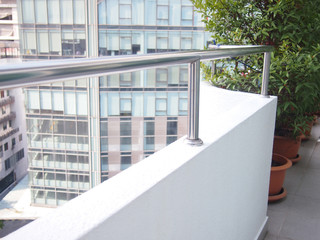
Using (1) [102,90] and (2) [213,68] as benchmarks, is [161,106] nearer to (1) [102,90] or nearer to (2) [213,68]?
(1) [102,90]

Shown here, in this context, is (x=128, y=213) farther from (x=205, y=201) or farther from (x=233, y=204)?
(x=233, y=204)

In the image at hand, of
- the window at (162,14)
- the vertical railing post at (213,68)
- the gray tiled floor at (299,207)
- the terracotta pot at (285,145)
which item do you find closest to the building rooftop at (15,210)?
the gray tiled floor at (299,207)

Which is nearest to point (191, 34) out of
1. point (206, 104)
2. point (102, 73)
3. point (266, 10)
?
point (266, 10)

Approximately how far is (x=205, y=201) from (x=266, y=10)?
196cm

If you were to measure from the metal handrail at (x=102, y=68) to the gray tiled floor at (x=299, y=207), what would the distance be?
56.1 inches

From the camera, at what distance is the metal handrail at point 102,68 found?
1.58ft

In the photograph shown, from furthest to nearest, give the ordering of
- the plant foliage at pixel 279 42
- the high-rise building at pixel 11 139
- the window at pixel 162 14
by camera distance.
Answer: the window at pixel 162 14, the plant foliage at pixel 279 42, the high-rise building at pixel 11 139

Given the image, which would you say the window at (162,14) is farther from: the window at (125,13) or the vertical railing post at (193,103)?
the vertical railing post at (193,103)

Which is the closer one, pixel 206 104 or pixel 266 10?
pixel 206 104

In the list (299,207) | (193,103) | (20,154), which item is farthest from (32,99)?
(193,103)

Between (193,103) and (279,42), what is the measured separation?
1885mm

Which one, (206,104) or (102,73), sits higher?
(102,73)

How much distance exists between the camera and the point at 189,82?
3.49ft

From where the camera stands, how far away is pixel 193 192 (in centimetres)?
102
